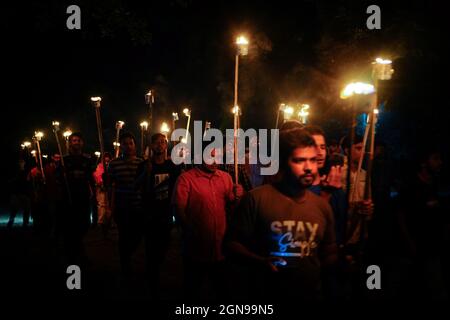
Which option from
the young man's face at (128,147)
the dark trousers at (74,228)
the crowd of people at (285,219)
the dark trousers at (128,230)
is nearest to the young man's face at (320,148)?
the crowd of people at (285,219)

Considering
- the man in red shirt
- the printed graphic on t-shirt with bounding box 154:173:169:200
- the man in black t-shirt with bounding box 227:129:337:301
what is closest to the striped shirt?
the printed graphic on t-shirt with bounding box 154:173:169:200

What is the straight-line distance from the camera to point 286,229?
401 centimetres

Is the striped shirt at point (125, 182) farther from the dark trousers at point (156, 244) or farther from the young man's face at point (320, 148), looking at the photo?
the young man's face at point (320, 148)

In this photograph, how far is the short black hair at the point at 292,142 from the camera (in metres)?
4.08

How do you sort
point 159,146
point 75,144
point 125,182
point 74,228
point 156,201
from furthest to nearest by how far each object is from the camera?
1. point 75,144
2. point 74,228
3. point 125,182
4. point 159,146
5. point 156,201

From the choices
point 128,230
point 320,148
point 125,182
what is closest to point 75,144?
point 125,182

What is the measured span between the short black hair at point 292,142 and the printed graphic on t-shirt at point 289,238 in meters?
0.49

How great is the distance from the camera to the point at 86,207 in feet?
28.3

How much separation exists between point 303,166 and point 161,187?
4.07 m

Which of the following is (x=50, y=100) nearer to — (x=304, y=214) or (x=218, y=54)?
(x=218, y=54)

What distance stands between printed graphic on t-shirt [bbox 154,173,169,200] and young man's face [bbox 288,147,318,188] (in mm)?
3960

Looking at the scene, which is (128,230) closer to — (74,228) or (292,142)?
(74,228)

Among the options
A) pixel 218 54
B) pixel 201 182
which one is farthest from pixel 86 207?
pixel 218 54
